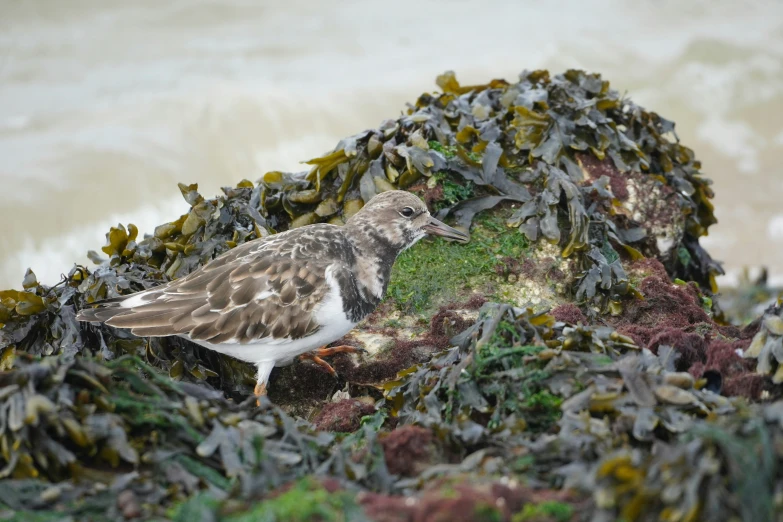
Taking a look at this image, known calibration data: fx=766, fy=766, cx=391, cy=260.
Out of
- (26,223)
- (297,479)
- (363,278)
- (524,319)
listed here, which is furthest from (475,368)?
(26,223)

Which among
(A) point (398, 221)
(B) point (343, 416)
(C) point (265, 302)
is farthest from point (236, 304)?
(A) point (398, 221)

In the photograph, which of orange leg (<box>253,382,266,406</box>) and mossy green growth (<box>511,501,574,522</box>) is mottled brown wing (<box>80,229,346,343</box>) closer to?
orange leg (<box>253,382,266,406</box>)

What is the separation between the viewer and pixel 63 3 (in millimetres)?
11062

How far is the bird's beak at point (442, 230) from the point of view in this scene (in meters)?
4.12

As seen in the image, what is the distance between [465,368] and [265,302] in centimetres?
117

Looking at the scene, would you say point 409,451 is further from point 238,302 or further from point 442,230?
point 442,230

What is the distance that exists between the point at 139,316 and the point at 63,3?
9.12m

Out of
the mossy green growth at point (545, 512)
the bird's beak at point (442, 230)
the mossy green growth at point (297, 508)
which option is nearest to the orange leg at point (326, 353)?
the bird's beak at point (442, 230)

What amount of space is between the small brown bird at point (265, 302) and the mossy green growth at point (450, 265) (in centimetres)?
31

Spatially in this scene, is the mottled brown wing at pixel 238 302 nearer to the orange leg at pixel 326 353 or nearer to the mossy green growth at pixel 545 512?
the orange leg at pixel 326 353

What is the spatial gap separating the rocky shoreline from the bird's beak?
23 centimetres

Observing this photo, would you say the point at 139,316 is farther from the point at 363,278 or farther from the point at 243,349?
the point at 363,278

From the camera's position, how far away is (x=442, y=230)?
4129 mm

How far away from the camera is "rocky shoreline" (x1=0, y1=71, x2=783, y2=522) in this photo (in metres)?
2.08
